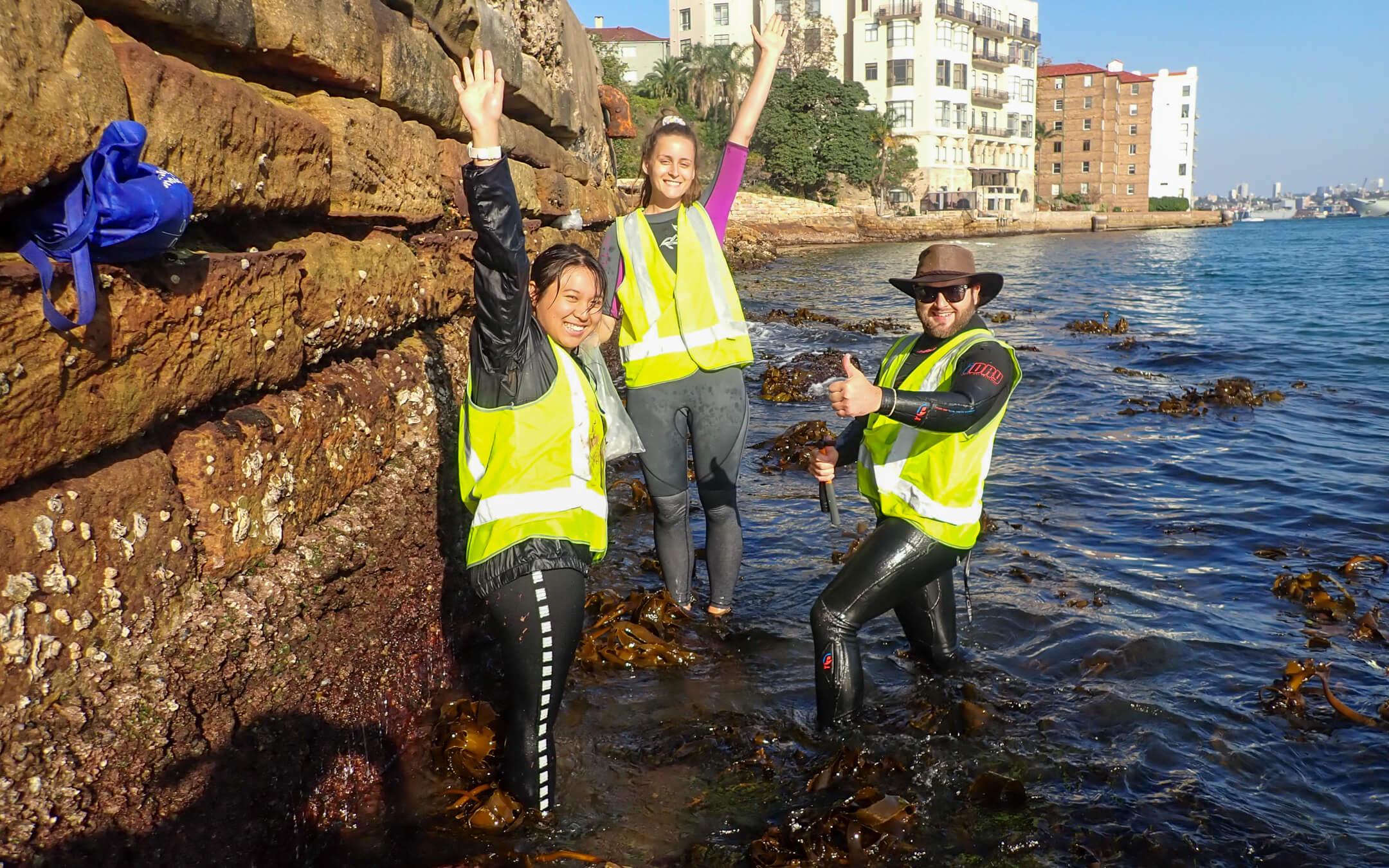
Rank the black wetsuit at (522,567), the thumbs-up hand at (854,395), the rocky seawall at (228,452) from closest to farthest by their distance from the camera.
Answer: the rocky seawall at (228,452) < the black wetsuit at (522,567) < the thumbs-up hand at (854,395)

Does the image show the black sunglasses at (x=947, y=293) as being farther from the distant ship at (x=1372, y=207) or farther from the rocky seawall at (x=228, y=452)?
the distant ship at (x=1372, y=207)

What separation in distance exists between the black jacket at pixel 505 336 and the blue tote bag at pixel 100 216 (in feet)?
2.97

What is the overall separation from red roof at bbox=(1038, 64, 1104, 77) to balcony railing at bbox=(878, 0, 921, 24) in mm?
26799

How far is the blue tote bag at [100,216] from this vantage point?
2338 mm

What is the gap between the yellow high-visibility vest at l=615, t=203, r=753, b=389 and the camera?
16.2ft

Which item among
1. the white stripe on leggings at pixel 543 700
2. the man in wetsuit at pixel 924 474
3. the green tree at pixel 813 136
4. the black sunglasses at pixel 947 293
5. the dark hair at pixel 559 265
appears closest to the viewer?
the white stripe on leggings at pixel 543 700

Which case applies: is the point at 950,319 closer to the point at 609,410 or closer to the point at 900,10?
the point at 609,410

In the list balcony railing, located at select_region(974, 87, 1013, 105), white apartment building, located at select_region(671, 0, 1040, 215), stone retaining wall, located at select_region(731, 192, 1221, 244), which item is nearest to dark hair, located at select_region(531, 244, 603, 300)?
stone retaining wall, located at select_region(731, 192, 1221, 244)

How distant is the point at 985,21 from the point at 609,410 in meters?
90.0

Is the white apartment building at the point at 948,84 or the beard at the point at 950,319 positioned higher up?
the white apartment building at the point at 948,84

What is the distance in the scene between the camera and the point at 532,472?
134 inches

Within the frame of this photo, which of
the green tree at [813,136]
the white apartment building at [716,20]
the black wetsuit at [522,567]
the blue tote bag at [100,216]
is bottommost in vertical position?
the black wetsuit at [522,567]

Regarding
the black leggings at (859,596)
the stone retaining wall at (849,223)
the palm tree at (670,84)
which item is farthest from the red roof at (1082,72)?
the black leggings at (859,596)

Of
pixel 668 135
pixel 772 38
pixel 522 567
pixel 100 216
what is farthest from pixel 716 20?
pixel 100 216
